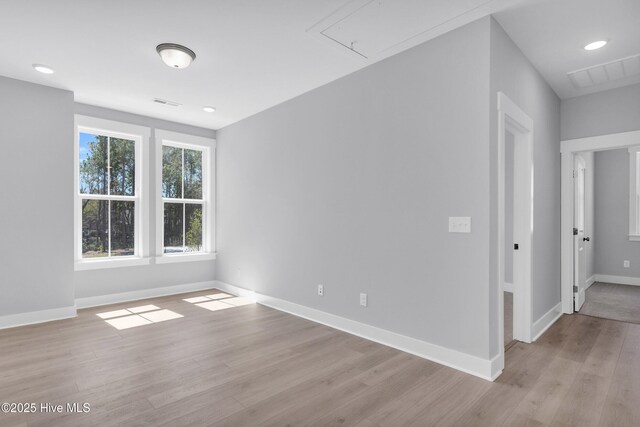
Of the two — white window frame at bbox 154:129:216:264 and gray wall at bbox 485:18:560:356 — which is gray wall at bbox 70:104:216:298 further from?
Result: gray wall at bbox 485:18:560:356

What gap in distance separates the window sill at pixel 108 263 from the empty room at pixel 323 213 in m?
0.03

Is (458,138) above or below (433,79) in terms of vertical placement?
below

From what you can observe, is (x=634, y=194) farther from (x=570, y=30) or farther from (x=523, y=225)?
(x=570, y=30)

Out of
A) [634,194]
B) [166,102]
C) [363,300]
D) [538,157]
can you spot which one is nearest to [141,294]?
[166,102]

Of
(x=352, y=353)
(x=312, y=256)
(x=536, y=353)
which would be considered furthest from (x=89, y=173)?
(x=536, y=353)

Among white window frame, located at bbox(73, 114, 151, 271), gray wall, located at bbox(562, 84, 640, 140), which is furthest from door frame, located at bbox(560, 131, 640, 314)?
white window frame, located at bbox(73, 114, 151, 271)

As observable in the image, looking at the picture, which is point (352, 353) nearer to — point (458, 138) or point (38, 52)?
point (458, 138)

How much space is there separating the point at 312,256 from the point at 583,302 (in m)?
3.87

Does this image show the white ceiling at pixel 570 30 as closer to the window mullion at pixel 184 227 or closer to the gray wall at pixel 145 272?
the gray wall at pixel 145 272

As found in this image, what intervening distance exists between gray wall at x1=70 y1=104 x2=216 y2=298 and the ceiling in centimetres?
97

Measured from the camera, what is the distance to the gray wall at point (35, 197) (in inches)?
147

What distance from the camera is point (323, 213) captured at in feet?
12.8

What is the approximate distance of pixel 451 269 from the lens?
2.75m

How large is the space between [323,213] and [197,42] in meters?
2.10
